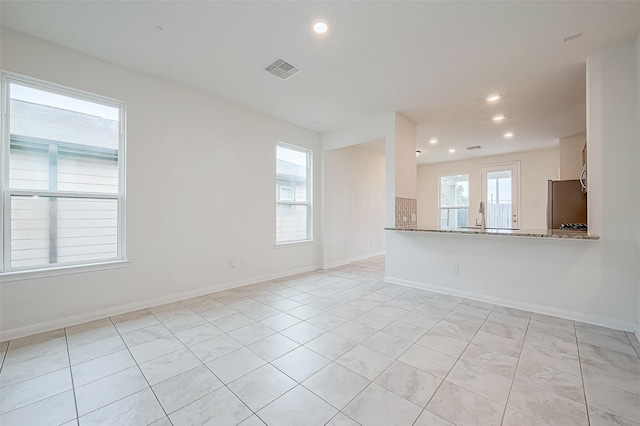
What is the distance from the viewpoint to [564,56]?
271 cm

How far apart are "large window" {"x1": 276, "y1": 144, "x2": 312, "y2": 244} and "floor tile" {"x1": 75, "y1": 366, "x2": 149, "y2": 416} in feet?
10.1

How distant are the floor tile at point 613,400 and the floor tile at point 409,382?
92 cm

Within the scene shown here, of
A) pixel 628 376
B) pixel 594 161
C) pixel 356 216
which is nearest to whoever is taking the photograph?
pixel 628 376

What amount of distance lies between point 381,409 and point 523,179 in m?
7.36

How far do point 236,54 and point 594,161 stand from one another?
3917 millimetres

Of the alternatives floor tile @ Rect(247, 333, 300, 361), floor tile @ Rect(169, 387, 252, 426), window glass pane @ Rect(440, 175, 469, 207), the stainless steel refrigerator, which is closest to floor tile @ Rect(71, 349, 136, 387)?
floor tile @ Rect(169, 387, 252, 426)

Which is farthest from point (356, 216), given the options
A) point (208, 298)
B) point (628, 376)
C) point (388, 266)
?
point (628, 376)

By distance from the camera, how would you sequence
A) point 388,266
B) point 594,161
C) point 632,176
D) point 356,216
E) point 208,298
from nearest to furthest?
point 632,176
point 594,161
point 208,298
point 388,266
point 356,216

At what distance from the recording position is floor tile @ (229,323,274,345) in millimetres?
2420

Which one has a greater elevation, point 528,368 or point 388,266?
point 388,266

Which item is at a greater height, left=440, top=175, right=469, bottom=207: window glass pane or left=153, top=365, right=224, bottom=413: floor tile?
left=440, top=175, right=469, bottom=207: window glass pane

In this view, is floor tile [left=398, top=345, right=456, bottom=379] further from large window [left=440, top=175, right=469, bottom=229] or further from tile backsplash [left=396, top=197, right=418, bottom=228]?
large window [left=440, top=175, right=469, bottom=229]

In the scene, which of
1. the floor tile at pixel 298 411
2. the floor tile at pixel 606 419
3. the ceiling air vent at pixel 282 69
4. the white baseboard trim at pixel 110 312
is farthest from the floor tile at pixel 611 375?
the white baseboard trim at pixel 110 312

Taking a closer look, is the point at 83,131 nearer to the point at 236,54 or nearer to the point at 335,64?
the point at 236,54
